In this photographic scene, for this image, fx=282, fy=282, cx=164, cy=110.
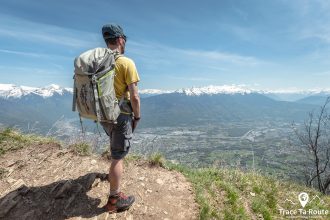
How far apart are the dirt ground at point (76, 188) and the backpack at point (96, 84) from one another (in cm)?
229

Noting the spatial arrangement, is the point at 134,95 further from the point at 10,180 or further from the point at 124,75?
the point at 10,180

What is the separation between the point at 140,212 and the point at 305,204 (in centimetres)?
496

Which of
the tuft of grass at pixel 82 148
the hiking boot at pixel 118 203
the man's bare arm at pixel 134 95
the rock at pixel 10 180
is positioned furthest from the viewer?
the tuft of grass at pixel 82 148

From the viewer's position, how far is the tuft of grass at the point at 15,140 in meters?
8.95

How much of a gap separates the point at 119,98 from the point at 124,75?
470mm

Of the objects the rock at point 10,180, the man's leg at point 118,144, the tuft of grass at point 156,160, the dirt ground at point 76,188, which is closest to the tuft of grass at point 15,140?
the dirt ground at point 76,188

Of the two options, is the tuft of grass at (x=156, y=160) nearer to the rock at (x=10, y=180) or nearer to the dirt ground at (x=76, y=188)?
the dirt ground at (x=76, y=188)

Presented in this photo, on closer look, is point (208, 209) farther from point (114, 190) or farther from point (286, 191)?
point (286, 191)

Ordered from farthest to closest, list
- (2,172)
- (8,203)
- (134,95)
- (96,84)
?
(2,172)
(8,203)
(134,95)
(96,84)

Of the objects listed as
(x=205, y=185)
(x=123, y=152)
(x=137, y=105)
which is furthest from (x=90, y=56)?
(x=205, y=185)

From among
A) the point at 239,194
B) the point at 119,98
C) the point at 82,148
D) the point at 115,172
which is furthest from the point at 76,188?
the point at 239,194

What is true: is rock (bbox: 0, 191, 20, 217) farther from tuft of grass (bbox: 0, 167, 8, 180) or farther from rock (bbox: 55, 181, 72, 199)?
tuft of grass (bbox: 0, 167, 8, 180)

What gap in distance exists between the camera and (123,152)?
5.61 meters

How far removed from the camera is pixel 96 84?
5.03 meters
